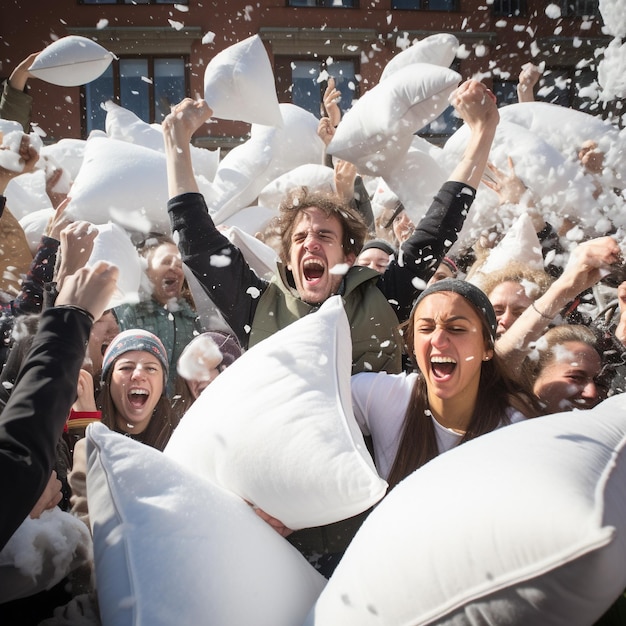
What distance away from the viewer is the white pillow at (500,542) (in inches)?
30.1

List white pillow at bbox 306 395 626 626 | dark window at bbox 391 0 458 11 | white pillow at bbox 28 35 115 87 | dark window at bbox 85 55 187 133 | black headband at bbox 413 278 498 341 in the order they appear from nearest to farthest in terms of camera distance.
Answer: white pillow at bbox 306 395 626 626
black headband at bbox 413 278 498 341
white pillow at bbox 28 35 115 87
dark window at bbox 391 0 458 11
dark window at bbox 85 55 187 133

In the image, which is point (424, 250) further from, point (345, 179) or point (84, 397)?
point (345, 179)

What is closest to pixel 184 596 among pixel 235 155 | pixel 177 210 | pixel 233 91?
pixel 177 210

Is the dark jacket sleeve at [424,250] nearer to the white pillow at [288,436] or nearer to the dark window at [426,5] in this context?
the white pillow at [288,436]

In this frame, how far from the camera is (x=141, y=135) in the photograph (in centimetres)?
367

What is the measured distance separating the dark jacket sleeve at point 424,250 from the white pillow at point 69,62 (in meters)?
1.84

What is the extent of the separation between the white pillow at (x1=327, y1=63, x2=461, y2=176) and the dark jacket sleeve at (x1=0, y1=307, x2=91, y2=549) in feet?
6.05

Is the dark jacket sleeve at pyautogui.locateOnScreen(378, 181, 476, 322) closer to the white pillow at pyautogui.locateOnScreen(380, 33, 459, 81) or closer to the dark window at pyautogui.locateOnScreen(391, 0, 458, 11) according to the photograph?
the white pillow at pyautogui.locateOnScreen(380, 33, 459, 81)

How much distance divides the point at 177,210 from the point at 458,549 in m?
1.25

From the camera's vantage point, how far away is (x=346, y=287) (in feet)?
5.81

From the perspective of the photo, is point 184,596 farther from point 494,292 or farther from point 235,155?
point 235,155

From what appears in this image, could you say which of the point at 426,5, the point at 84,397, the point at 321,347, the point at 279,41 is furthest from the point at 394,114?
the point at 426,5

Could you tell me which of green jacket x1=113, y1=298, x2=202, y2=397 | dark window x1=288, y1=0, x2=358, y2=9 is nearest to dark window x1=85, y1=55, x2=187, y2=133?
dark window x1=288, y1=0, x2=358, y2=9

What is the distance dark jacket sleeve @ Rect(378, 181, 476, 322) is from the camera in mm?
1823
